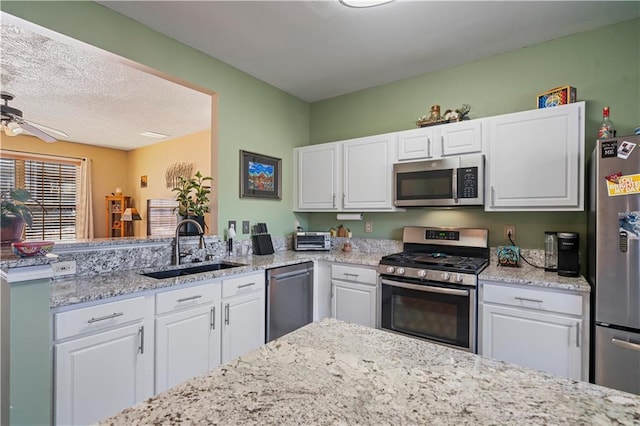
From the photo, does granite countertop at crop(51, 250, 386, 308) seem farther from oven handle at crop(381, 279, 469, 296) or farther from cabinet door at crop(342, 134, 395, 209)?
cabinet door at crop(342, 134, 395, 209)

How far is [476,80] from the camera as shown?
2.75 meters

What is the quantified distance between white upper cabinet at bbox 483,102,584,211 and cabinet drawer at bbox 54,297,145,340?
2.52 meters

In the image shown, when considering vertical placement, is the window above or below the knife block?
above

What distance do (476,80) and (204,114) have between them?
11.3ft

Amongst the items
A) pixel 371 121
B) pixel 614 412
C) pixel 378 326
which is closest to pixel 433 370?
pixel 614 412

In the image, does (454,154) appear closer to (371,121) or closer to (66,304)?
(371,121)

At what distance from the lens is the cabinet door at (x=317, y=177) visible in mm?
3244

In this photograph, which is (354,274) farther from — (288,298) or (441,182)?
(441,182)

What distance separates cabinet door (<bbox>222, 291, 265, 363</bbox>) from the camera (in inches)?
85.1

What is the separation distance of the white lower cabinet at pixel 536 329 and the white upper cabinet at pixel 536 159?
2.20 feet

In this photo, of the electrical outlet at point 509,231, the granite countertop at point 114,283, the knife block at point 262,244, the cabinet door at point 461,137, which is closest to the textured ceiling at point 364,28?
the cabinet door at point 461,137

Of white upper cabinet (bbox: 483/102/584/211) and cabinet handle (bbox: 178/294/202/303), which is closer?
cabinet handle (bbox: 178/294/202/303)

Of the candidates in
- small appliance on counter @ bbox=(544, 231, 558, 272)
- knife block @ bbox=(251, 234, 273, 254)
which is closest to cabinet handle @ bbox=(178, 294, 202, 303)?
Result: knife block @ bbox=(251, 234, 273, 254)

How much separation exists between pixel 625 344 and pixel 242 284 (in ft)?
7.58
